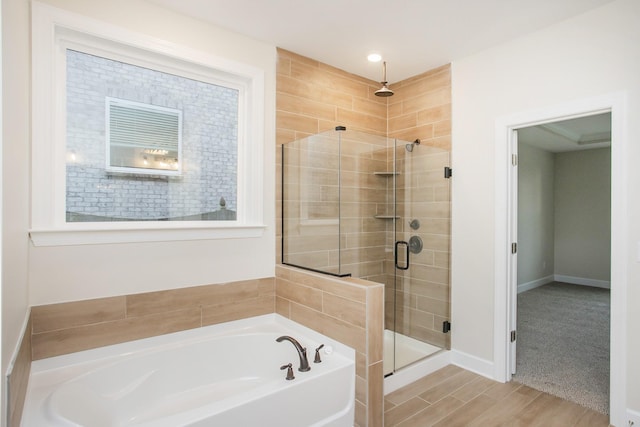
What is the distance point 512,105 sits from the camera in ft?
8.86

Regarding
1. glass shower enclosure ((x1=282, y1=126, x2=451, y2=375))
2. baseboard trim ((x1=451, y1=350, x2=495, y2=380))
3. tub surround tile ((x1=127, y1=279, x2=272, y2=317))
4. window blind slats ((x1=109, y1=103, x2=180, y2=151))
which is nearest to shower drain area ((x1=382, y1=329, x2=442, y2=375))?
glass shower enclosure ((x1=282, y1=126, x2=451, y2=375))

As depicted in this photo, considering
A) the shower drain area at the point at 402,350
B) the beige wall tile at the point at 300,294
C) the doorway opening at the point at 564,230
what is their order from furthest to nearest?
the doorway opening at the point at 564,230 < the shower drain area at the point at 402,350 < the beige wall tile at the point at 300,294

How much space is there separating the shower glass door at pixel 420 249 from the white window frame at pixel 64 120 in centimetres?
119

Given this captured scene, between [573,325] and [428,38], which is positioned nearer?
[428,38]

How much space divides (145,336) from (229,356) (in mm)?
565

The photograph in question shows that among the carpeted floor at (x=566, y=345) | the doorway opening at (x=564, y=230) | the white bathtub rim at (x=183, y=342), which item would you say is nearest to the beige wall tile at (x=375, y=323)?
the white bathtub rim at (x=183, y=342)

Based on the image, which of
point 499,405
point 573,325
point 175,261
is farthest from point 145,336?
point 573,325

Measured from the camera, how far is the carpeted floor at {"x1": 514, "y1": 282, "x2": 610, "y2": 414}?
2635 mm

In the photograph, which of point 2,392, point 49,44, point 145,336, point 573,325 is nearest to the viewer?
point 2,392

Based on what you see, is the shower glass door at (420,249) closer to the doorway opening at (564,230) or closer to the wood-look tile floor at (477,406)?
the wood-look tile floor at (477,406)

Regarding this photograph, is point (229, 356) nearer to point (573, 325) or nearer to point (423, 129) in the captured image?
point (423, 129)

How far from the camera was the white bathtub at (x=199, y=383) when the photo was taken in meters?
1.65

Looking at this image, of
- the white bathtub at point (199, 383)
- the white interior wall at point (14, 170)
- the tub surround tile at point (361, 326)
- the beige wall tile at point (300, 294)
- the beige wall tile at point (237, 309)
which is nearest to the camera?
the white interior wall at point (14, 170)

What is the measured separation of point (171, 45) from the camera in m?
2.38
